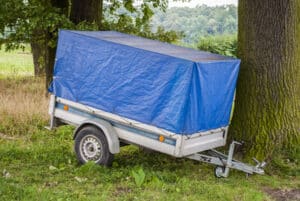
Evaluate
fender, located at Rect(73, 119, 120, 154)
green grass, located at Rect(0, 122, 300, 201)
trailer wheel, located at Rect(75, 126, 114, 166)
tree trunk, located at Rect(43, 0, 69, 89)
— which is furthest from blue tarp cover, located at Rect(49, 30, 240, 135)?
tree trunk, located at Rect(43, 0, 69, 89)

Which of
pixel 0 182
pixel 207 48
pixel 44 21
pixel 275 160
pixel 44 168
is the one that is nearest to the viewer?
pixel 0 182

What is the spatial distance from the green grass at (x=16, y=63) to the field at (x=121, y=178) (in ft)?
43.9

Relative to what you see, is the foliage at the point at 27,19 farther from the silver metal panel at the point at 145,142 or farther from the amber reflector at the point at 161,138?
the amber reflector at the point at 161,138

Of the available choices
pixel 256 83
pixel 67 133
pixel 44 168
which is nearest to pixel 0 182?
pixel 44 168

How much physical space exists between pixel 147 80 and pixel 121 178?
1.47 meters

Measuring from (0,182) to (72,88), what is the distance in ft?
6.52

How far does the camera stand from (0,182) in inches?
287

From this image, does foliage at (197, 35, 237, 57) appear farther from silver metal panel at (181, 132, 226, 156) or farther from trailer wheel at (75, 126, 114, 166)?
trailer wheel at (75, 126, 114, 166)

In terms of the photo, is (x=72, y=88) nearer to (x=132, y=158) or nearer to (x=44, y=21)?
(x=132, y=158)

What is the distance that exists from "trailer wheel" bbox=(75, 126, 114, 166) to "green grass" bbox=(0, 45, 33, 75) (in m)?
14.3

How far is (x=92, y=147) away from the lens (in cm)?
842

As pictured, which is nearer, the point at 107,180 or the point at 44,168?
the point at 107,180

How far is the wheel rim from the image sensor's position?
8.33 meters

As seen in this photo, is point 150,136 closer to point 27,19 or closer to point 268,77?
point 268,77
